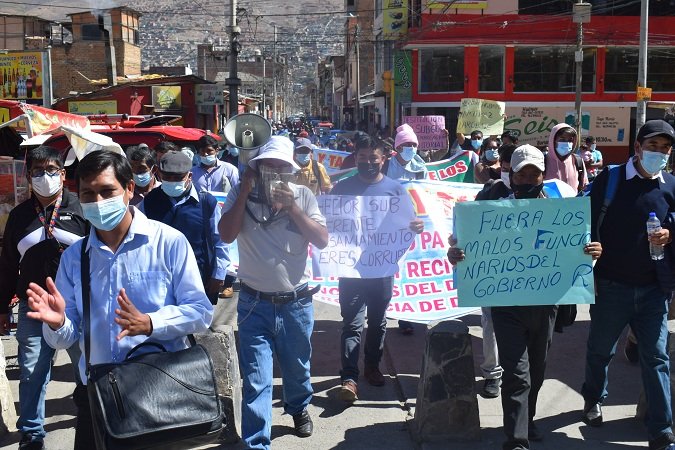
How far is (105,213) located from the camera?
10.9 feet

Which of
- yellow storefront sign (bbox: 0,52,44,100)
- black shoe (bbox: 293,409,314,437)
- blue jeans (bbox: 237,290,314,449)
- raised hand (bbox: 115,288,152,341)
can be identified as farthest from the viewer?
yellow storefront sign (bbox: 0,52,44,100)

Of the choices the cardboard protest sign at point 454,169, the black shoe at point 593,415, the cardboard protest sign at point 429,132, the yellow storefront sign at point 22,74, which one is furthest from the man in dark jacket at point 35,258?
the yellow storefront sign at point 22,74

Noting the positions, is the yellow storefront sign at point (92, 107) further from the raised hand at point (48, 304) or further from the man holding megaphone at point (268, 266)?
the raised hand at point (48, 304)

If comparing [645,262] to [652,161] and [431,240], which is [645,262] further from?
[431,240]

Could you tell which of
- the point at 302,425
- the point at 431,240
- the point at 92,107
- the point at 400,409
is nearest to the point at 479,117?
the point at 431,240

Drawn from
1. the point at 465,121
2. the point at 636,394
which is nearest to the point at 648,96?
the point at 465,121

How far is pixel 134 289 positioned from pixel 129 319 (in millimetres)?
240

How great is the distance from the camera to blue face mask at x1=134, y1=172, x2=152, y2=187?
23.2 feet

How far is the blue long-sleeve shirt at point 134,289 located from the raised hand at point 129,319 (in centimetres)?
10

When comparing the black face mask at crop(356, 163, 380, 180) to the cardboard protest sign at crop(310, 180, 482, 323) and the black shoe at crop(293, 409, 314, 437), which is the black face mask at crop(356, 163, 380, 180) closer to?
the cardboard protest sign at crop(310, 180, 482, 323)

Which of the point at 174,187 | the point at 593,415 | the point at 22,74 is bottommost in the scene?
the point at 593,415

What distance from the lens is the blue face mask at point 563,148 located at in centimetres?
805

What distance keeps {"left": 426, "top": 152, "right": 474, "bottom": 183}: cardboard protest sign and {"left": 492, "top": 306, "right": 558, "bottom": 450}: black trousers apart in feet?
19.9

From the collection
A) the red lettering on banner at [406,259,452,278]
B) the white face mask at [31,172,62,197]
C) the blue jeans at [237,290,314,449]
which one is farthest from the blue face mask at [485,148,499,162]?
the white face mask at [31,172,62,197]
